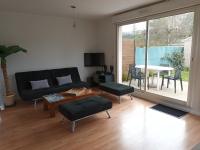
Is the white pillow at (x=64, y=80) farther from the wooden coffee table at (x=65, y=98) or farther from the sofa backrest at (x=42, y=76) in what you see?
the wooden coffee table at (x=65, y=98)

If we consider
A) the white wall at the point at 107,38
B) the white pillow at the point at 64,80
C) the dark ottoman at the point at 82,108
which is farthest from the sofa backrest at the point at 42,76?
the dark ottoman at the point at 82,108

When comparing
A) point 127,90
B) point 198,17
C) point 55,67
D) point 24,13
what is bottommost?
point 127,90

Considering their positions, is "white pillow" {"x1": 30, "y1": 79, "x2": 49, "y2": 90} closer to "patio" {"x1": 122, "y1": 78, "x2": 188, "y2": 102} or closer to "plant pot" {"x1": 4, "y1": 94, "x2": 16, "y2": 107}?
"plant pot" {"x1": 4, "y1": 94, "x2": 16, "y2": 107}

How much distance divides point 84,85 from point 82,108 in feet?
5.73

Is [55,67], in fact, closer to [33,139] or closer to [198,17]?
[33,139]

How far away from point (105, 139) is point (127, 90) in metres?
1.73

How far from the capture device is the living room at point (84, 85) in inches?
92.6

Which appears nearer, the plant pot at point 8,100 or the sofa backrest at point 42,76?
the plant pot at point 8,100

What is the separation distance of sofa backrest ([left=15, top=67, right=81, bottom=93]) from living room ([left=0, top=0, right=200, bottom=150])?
0.08 ft

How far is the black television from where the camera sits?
514cm

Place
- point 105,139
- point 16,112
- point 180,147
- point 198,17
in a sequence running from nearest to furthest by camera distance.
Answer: point 180,147 → point 105,139 → point 198,17 → point 16,112

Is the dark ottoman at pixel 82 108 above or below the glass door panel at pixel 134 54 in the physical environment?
below

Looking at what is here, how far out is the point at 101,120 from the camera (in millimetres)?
2914

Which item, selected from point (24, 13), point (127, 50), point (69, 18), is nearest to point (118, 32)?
point (127, 50)
